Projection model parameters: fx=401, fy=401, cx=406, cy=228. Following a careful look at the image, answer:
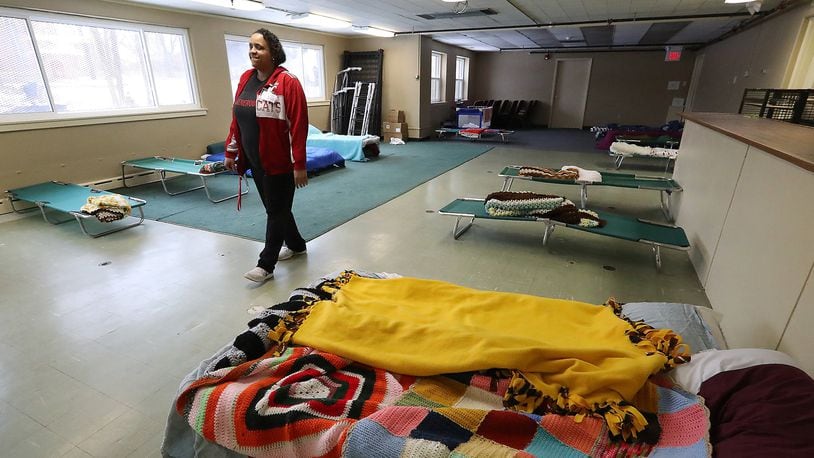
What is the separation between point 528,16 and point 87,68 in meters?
6.53

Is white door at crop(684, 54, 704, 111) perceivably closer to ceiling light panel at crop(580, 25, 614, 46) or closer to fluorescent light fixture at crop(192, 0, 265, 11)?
ceiling light panel at crop(580, 25, 614, 46)

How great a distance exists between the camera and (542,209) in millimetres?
3342

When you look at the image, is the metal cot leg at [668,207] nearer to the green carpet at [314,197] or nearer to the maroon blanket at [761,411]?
the green carpet at [314,197]

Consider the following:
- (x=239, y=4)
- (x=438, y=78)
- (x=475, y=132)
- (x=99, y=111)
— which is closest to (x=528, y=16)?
(x=475, y=132)

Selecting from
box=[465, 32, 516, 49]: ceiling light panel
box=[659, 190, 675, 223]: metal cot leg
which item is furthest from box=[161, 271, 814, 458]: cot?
box=[465, 32, 516, 49]: ceiling light panel

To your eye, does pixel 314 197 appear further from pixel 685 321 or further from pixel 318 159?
pixel 685 321

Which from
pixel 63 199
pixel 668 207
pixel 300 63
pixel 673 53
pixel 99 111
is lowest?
pixel 668 207

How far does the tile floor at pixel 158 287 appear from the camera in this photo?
1.71 metres

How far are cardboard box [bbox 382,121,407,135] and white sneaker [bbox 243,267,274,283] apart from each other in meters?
7.27

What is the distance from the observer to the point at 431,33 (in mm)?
8719

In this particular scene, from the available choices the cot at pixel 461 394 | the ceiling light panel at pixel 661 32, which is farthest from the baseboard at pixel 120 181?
the ceiling light panel at pixel 661 32

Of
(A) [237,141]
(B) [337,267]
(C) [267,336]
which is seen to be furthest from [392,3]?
(C) [267,336]

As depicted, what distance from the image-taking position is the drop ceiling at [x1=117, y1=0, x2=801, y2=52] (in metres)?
5.65

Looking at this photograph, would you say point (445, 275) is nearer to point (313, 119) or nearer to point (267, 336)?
point (267, 336)
